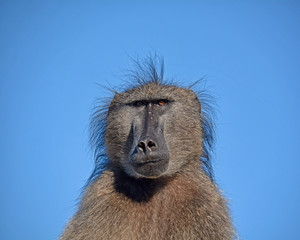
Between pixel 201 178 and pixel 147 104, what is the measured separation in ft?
3.75

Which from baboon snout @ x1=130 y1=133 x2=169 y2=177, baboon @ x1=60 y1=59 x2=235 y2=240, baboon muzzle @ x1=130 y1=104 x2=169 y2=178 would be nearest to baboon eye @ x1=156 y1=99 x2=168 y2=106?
baboon @ x1=60 y1=59 x2=235 y2=240

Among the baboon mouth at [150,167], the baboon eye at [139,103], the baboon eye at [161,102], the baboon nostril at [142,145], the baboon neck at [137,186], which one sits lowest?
the baboon neck at [137,186]

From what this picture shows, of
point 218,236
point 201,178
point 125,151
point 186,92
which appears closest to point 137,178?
point 125,151

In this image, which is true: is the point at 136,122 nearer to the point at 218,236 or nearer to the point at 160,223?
the point at 160,223

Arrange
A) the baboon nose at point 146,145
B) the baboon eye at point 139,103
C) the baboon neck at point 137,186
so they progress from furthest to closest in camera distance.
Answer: the baboon eye at point 139,103, the baboon neck at point 137,186, the baboon nose at point 146,145

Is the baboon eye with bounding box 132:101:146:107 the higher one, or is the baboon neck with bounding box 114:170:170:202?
the baboon eye with bounding box 132:101:146:107

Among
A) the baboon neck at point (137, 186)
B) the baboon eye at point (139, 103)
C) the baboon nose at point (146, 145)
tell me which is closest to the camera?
the baboon nose at point (146, 145)

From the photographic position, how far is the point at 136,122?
5.13 m

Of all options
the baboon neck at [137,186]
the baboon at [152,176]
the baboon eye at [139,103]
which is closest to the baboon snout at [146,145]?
the baboon at [152,176]

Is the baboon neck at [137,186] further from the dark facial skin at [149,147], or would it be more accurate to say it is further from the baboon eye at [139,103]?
the baboon eye at [139,103]

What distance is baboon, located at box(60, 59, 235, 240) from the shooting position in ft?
15.1

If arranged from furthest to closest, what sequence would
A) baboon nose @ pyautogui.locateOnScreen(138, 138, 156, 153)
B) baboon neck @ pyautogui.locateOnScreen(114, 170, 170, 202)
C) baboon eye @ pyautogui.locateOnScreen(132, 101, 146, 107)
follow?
baboon eye @ pyautogui.locateOnScreen(132, 101, 146, 107)
baboon neck @ pyautogui.locateOnScreen(114, 170, 170, 202)
baboon nose @ pyautogui.locateOnScreen(138, 138, 156, 153)

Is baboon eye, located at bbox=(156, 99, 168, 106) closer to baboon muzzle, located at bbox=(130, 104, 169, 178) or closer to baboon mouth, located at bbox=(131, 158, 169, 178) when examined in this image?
baboon muzzle, located at bbox=(130, 104, 169, 178)

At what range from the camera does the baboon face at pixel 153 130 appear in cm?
467
